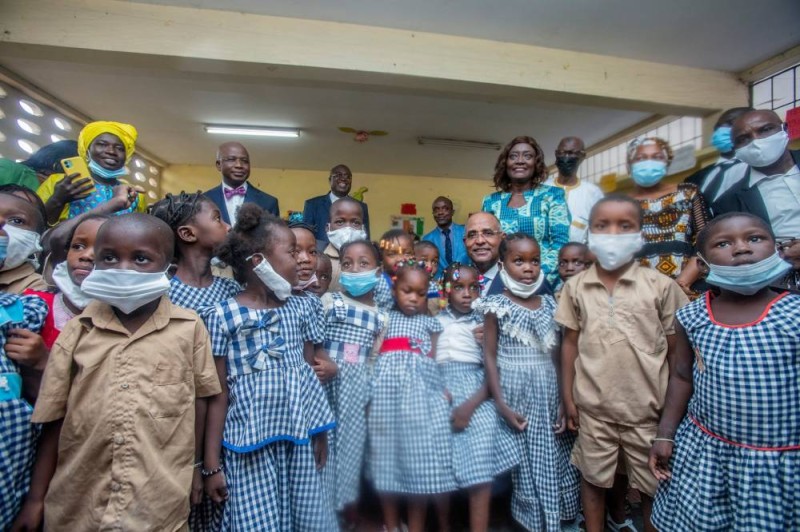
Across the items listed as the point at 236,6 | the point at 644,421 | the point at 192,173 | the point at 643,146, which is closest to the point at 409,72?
the point at 236,6

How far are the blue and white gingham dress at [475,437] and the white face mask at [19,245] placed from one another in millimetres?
2104

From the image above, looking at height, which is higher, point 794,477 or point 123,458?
point 123,458

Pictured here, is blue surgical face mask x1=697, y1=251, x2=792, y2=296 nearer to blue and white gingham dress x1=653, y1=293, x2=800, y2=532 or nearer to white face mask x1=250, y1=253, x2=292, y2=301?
blue and white gingham dress x1=653, y1=293, x2=800, y2=532

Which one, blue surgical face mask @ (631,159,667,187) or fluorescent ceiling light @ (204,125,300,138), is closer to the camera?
blue surgical face mask @ (631,159,667,187)

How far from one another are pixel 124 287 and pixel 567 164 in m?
3.24

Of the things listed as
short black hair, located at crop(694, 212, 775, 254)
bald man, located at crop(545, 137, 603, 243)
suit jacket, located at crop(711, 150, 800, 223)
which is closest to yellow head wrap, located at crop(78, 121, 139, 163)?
bald man, located at crop(545, 137, 603, 243)

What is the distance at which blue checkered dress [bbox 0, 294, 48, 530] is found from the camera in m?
1.43

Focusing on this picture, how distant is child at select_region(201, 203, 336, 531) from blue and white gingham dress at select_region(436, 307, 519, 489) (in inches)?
29.0

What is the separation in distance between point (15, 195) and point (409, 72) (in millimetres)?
3462

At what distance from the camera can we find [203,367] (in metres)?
1.62

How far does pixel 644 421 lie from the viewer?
2.03 metres

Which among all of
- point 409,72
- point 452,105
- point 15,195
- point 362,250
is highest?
point 452,105

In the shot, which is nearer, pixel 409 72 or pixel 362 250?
pixel 362 250

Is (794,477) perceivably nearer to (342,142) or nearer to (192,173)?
(342,142)
